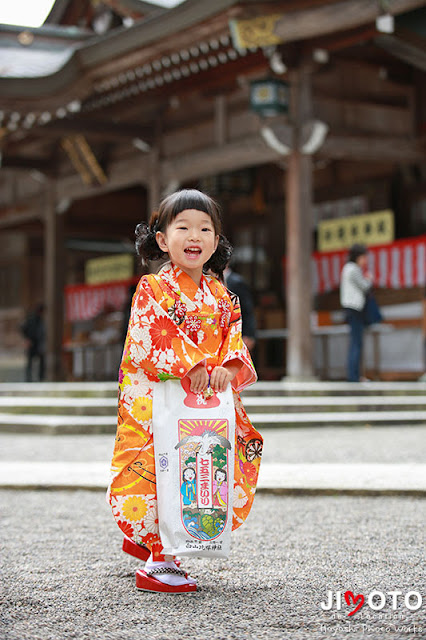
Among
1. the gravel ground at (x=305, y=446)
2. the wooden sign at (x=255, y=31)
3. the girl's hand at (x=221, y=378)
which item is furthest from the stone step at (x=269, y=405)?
the girl's hand at (x=221, y=378)

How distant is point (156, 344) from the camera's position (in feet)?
9.78

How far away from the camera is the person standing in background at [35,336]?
14.4 meters

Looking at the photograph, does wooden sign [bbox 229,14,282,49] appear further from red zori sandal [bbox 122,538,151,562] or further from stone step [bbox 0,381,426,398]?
red zori sandal [bbox 122,538,151,562]

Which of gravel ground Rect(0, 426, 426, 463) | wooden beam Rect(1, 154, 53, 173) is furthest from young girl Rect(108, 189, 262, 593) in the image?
wooden beam Rect(1, 154, 53, 173)

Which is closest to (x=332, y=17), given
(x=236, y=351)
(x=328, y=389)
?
(x=328, y=389)

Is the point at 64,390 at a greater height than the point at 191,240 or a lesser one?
lesser

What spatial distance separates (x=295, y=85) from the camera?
10.1 metres

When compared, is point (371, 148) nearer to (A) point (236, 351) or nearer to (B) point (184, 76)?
(B) point (184, 76)

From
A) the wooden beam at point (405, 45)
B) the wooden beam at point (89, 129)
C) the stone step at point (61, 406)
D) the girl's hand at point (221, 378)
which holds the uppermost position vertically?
the wooden beam at point (405, 45)

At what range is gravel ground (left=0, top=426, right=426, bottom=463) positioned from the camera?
258 inches

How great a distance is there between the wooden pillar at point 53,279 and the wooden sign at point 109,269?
8.92 ft

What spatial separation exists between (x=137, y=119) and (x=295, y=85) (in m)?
3.35

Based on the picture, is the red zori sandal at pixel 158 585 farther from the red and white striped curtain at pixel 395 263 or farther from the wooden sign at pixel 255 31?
the red and white striped curtain at pixel 395 263

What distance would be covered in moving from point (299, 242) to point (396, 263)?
2547 millimetres
